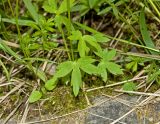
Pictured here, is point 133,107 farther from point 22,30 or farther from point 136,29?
point 22,30

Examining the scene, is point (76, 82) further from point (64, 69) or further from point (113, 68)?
point (113, 68)

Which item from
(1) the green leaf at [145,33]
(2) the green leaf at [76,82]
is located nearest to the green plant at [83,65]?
(2) the green leaf at [76,82]

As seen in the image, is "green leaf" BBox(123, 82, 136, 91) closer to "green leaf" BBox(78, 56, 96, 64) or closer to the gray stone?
the gray stone

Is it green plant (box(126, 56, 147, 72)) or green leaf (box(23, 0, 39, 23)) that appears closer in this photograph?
green plant (box(126, 56, 147, 72))

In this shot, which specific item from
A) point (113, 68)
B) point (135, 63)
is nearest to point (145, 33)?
point (135, 63)

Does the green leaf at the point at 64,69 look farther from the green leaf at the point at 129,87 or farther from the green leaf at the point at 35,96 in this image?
the green leaf at the point at 129,87

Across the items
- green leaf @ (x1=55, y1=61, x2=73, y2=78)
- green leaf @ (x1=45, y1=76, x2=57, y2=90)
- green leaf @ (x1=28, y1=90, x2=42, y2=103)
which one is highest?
green leaf @ (x1=55, y1=61, x2=73, y2=78)

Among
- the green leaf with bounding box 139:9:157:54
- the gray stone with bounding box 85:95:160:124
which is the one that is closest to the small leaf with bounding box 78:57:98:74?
the gray stone with bounding box 85:95:160:124

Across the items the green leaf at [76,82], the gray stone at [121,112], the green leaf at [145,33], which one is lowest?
the gray stone at [121,112]
